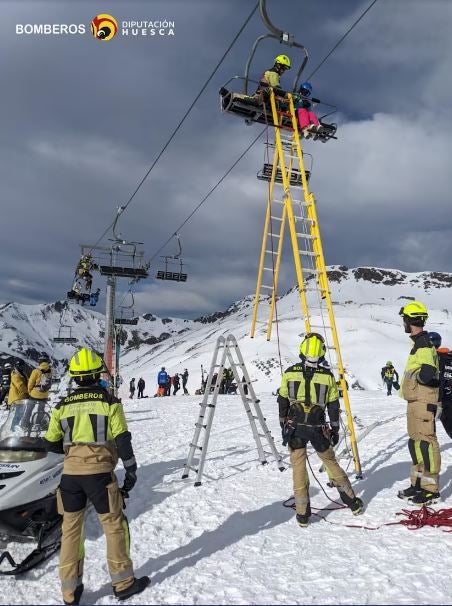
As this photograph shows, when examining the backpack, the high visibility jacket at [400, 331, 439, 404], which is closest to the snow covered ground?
the high visibility jacket at [400, 331, 439, 404]

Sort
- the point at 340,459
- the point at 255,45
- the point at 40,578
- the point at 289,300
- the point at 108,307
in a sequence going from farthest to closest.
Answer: the point at 289,300 → the point at 108,307 → the point at 255,45 → the point at 340,459 → the point at 40,578

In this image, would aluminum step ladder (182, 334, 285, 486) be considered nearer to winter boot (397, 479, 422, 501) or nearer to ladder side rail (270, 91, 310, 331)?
ladder side rail (270, 91, 310, 331)

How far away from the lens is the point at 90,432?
13.8 feet

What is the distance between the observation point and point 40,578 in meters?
4.34

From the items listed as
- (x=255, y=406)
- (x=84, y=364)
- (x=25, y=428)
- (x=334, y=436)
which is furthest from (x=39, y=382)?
(x=334, y=436)

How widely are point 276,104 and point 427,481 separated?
27.2 feet

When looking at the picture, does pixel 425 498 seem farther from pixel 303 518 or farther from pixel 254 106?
Result: pixel 254 106

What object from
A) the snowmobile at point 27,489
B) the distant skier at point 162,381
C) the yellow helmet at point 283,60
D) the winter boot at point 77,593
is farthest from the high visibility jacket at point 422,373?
the distant skier at point 162,381

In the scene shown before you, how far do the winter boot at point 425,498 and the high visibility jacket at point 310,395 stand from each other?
1.64m

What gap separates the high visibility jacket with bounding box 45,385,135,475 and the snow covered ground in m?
1.23

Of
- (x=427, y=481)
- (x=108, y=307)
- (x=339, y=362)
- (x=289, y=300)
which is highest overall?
(x=289, y=300)

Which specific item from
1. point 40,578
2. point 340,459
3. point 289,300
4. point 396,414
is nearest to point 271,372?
point 396,414

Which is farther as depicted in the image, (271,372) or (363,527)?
(271,372)

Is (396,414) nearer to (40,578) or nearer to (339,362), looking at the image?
(339,362)
